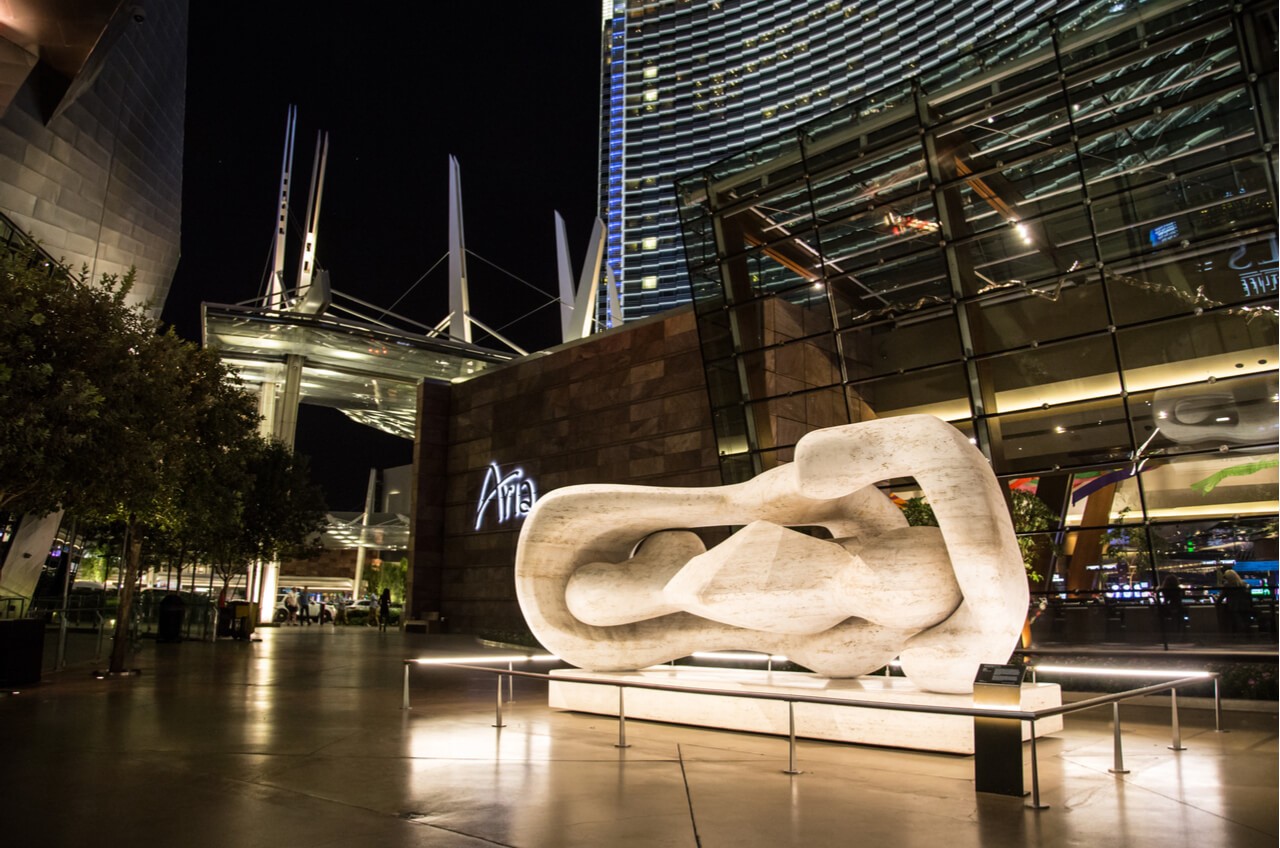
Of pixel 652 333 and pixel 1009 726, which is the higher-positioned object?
pixel 652 333

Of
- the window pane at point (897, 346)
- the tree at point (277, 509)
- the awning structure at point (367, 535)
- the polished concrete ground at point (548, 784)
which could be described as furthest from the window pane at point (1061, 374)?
the awning structure at point (367, 535)

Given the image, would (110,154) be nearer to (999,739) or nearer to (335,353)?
(335,353)

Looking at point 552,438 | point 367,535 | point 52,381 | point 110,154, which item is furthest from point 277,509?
point 367,535

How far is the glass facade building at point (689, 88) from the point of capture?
10781cm

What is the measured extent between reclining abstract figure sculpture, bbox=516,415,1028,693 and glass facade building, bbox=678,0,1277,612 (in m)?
9.70

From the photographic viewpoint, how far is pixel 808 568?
908cm

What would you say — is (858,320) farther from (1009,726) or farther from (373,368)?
(373,368)

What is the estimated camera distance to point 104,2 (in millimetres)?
21344

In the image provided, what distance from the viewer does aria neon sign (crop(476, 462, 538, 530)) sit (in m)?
28.4

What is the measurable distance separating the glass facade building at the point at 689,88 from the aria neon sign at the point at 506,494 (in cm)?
8404

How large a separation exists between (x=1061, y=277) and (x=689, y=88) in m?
121

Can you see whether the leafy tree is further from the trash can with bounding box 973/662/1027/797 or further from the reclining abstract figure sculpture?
the trash can with bounding box 973/662/1027/797

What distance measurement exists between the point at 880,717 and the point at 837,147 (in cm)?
1499

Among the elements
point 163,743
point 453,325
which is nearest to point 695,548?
point 163,743
